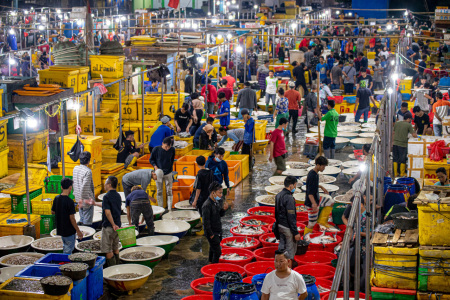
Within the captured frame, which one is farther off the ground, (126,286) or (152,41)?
(152,41)

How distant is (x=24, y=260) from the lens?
29.5ft

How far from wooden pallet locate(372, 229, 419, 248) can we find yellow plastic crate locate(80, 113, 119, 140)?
899 centimetres

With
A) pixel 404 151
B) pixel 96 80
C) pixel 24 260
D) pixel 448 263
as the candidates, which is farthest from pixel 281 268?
pixel 96 80

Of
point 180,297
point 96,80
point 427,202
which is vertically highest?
point 96,80

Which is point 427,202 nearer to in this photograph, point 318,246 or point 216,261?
point 318,246

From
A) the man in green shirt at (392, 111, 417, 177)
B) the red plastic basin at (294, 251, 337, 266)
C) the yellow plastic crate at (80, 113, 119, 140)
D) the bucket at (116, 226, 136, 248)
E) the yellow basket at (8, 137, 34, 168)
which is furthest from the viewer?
the yellow plastic crate at (80, 113, 119, 140)

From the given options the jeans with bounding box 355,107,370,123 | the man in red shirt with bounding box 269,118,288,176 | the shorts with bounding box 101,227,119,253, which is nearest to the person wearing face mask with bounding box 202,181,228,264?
the shorts with bounding box 101,227,119,253

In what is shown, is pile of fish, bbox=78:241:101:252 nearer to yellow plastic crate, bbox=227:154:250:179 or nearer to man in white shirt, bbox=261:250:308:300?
man in white shirt, bbox=261:250:308:300

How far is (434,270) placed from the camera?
7.46 meters

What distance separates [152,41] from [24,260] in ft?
52.3

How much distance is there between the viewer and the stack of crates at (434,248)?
7449mm

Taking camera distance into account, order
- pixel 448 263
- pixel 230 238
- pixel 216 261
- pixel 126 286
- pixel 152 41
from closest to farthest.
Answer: pixel 448 263
pixel 126 286
pixel 216 261
pixel 230 238
pixel 152 41

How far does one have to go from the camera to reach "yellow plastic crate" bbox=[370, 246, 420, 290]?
300 inches

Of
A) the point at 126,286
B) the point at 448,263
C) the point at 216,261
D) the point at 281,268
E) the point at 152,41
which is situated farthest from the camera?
the point at 152,41
